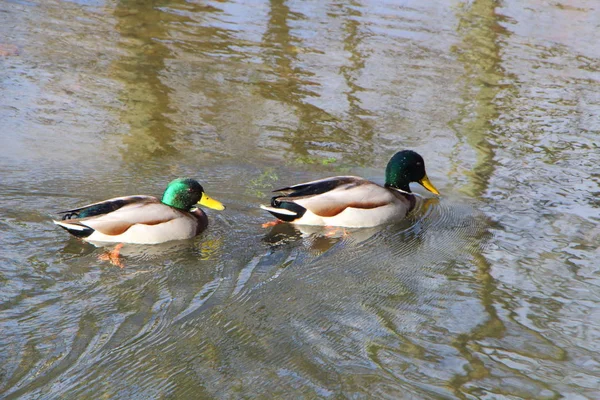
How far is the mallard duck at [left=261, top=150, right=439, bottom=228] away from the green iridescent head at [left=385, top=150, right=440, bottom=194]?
0.27 metres

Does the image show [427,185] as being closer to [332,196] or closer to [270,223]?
[332,196]

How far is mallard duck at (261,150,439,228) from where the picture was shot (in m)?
6.25

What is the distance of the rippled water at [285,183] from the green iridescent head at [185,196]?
241 mm

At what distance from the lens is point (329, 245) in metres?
6.04

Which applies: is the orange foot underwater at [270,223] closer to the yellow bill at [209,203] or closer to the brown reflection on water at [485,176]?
the yellow bill at [209,203]

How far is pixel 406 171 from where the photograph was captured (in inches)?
272

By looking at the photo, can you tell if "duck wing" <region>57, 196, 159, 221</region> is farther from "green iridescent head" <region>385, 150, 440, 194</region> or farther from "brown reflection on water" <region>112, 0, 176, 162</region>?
"green iridescent head" <region>385, 150, 440, 194</region>

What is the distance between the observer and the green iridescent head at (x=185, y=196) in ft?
19.8

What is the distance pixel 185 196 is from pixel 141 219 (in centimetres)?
47

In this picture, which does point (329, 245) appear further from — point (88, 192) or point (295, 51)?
point (295, 51)

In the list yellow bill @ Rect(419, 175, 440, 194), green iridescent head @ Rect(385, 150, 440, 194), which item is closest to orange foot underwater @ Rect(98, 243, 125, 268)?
green iridescent head @ Rect(385, 150, 440, 194)

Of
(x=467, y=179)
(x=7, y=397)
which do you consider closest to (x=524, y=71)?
(x=467, y=179)

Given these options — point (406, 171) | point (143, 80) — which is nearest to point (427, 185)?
point (406, 171)

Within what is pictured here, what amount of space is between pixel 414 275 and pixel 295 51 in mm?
5791
